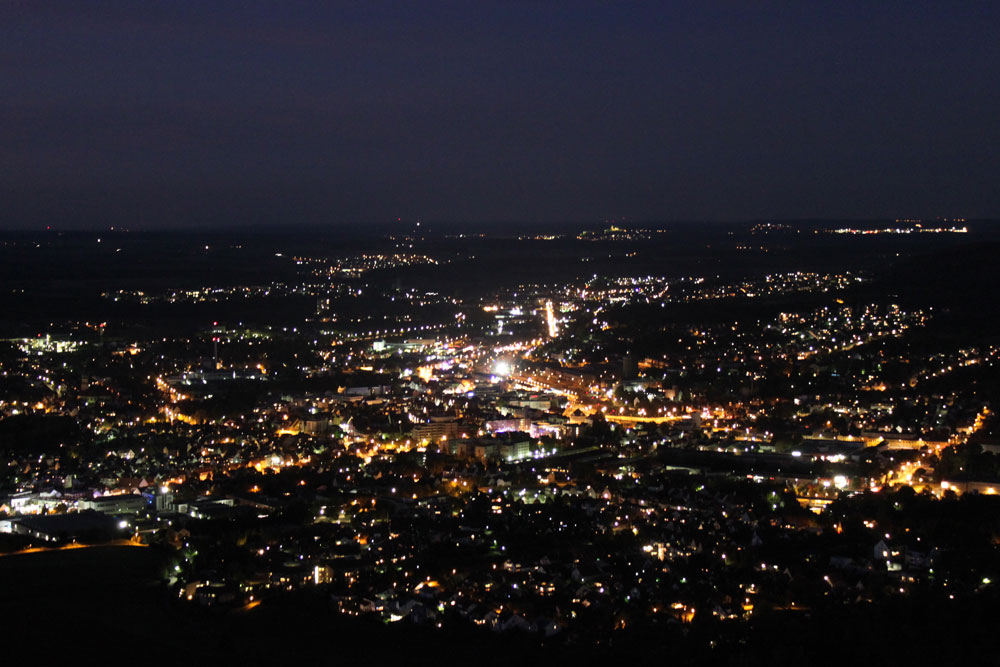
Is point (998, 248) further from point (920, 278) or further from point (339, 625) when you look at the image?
point (339, 625)

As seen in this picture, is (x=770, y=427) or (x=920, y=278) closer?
(x=770, y=427)

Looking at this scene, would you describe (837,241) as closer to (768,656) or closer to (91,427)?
(91,427)

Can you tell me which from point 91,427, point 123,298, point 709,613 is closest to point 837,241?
point 123,298

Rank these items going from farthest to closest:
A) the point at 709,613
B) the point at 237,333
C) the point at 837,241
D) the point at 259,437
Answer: the point at 837,241 < the point at 237,333 < the point at 259,437 < the point at 709,613

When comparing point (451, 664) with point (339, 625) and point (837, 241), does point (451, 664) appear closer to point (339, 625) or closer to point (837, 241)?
point (339, 625)

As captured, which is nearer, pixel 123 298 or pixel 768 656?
pixel 768 656

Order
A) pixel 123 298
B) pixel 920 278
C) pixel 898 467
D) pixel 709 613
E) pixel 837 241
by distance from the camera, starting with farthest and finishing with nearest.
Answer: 1. pixel 837 241
2. pixel 123 298
3. pixel 920 278
4. pixel 898 467
5. pixel 709 613

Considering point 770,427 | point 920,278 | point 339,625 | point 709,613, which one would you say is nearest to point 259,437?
point 770,427

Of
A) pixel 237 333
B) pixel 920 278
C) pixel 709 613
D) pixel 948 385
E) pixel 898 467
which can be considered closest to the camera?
pixel 709 613

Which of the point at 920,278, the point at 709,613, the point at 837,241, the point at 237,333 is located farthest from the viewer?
the point at 837,241
